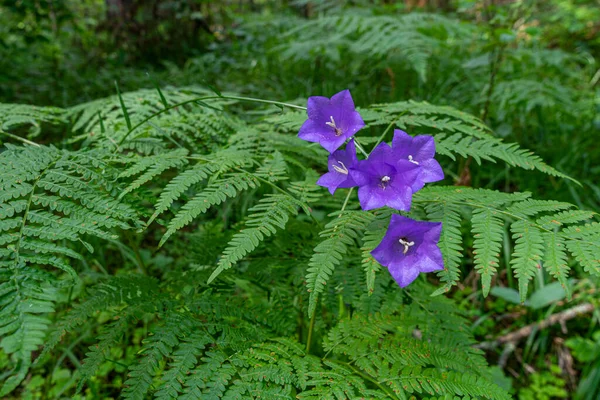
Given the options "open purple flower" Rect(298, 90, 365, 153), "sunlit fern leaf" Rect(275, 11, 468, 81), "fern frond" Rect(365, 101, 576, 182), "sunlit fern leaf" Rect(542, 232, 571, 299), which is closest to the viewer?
"sunlit fern leaf" Rect(542, 232, 571, 299)

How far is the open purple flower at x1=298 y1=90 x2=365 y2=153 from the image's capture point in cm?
117

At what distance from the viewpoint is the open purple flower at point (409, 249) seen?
39.8 inches

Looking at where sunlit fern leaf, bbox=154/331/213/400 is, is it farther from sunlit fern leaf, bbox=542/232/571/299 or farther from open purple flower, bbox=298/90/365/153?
sunlit fern leaf, bbox=542/232/571/299

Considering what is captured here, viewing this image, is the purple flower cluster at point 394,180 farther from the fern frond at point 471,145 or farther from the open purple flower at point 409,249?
the fern frond at point 471,145

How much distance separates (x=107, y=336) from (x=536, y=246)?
1156 mm

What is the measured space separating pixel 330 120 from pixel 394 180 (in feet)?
0.89

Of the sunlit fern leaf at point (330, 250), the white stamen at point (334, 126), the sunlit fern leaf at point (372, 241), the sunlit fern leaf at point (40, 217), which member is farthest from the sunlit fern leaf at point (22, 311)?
the white stamen at point (334, 126)

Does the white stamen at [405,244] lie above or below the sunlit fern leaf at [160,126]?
below

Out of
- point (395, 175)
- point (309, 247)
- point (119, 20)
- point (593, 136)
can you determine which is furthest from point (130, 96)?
point (593, 136)

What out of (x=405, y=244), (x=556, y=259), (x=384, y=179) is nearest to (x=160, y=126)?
(x=384, y=179)

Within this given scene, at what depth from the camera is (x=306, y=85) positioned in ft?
12.3

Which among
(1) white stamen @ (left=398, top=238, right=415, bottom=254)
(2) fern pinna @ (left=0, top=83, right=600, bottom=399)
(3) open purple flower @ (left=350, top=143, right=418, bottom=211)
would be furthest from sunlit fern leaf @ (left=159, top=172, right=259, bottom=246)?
(1) white stamen @ (left=398, top=238, right=415, bottom=254)

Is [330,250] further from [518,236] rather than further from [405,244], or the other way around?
[518,236]

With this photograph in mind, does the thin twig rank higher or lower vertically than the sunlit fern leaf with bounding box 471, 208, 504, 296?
lower
